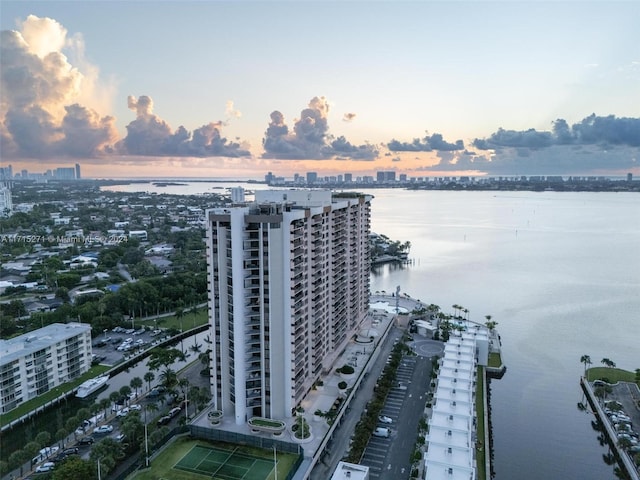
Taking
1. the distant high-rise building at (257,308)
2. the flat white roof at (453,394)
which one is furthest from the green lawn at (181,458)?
the flat white roof at (453,394)

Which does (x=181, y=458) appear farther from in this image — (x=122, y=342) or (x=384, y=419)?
(x=122, y=342)

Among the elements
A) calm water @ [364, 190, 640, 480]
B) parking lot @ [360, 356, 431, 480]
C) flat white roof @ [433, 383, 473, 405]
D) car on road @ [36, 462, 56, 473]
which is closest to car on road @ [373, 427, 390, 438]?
parking lot @ [360, 356, 431, 480]

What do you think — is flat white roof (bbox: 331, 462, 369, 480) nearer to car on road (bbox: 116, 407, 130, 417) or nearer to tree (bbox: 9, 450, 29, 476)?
car on road (bbox: 116, 407, 130, 417)

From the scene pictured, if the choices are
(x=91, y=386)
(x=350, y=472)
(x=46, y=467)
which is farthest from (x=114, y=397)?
Result: (x=350, y=472)

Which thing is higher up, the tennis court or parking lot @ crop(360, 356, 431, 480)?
the tennis court

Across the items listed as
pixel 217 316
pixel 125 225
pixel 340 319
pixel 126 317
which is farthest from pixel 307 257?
pixel 125 225

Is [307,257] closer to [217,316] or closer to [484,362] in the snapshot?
[217,316]

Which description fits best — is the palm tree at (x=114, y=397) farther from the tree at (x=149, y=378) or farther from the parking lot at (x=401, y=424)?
the parking lot at (x=401, y=424)
